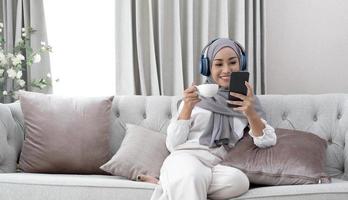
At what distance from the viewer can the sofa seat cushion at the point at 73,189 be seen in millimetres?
1812

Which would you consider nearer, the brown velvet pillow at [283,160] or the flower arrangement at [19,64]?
the brown velvet pillow at [283,160]

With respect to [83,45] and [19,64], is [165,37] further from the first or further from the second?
[19,64]

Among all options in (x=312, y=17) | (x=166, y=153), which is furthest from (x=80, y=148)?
(x=312, y=17)

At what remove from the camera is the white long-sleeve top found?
6.76 feet

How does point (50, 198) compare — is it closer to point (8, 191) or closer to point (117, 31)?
point (8, 191)

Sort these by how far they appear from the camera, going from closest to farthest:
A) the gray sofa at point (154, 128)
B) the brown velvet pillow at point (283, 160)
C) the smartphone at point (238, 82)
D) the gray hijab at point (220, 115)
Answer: the gray sofa at point (154, 128) → the brown velvet pillow at point (283, 160) → the smartphone at point (238, 82) → the gray hijab at point (220, 115)

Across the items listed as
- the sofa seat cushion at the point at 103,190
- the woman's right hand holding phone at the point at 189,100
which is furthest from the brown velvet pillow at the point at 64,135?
the woman's right hand holding phone at the point at 189,100

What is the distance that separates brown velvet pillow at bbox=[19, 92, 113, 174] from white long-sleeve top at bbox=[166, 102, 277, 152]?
39 centimetres

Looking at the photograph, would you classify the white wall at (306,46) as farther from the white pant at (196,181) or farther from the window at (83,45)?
the white pant at (196,181)

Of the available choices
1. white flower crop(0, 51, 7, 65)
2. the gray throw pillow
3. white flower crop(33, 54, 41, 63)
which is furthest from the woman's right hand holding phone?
white flower crop(0, 51, 7, 65)

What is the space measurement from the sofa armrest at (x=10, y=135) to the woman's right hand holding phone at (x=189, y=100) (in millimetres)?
887

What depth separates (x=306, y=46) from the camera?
10.2ft

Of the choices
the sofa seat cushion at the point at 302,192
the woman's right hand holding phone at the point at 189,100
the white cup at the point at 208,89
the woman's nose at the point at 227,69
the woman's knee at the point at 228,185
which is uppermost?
the woman's nose at the point at 227,69

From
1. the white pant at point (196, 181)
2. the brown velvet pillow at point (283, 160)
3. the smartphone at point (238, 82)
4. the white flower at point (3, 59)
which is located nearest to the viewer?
the white pant at point (196, 181)
